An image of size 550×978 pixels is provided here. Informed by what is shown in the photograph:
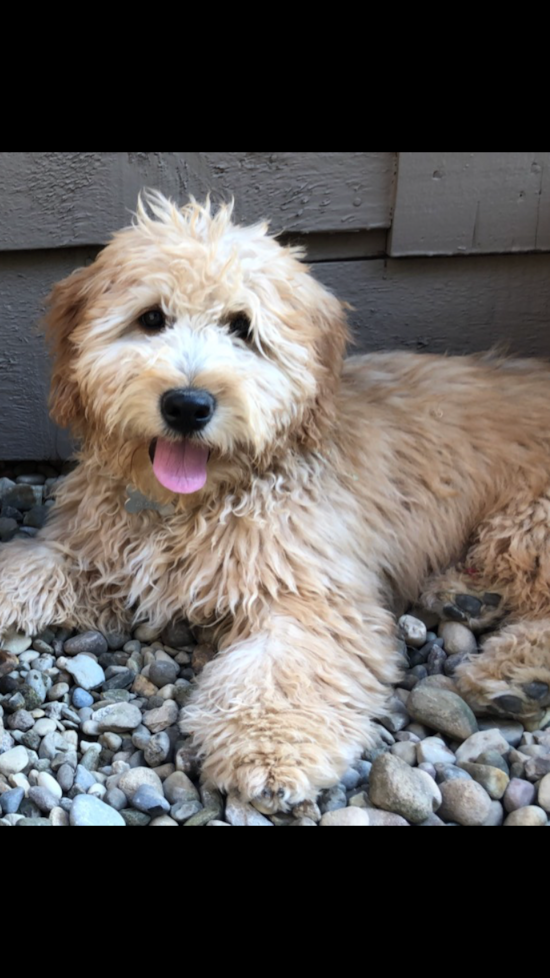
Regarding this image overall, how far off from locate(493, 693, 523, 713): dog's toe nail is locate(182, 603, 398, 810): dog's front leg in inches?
11.8

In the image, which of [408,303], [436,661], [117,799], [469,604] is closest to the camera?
[117,799]

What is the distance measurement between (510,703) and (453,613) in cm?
46

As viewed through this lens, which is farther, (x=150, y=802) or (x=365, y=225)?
(x=365, y=225)

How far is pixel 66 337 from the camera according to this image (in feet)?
7.89

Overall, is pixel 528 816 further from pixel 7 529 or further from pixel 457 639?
pixel 7 529

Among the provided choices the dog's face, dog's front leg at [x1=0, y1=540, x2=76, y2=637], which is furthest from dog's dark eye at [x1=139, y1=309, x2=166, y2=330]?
dog's front leg at [x1=0, y1=540, x2=76, y2=637]

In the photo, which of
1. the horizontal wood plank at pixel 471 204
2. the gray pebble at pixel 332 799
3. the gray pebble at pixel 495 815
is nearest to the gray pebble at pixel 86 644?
the gray pebble at pixel 332 799

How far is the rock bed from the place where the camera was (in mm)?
1913

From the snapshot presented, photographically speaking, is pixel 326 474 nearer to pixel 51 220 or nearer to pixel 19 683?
pixel 19 683

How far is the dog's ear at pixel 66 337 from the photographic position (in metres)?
2.37

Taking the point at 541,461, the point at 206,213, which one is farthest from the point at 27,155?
the point at 541,461

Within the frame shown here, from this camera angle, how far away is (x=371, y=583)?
2545mm

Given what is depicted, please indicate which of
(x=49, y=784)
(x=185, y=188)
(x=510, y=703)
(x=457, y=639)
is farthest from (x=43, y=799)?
(x=185, y=188)

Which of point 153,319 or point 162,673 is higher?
point 153,319
